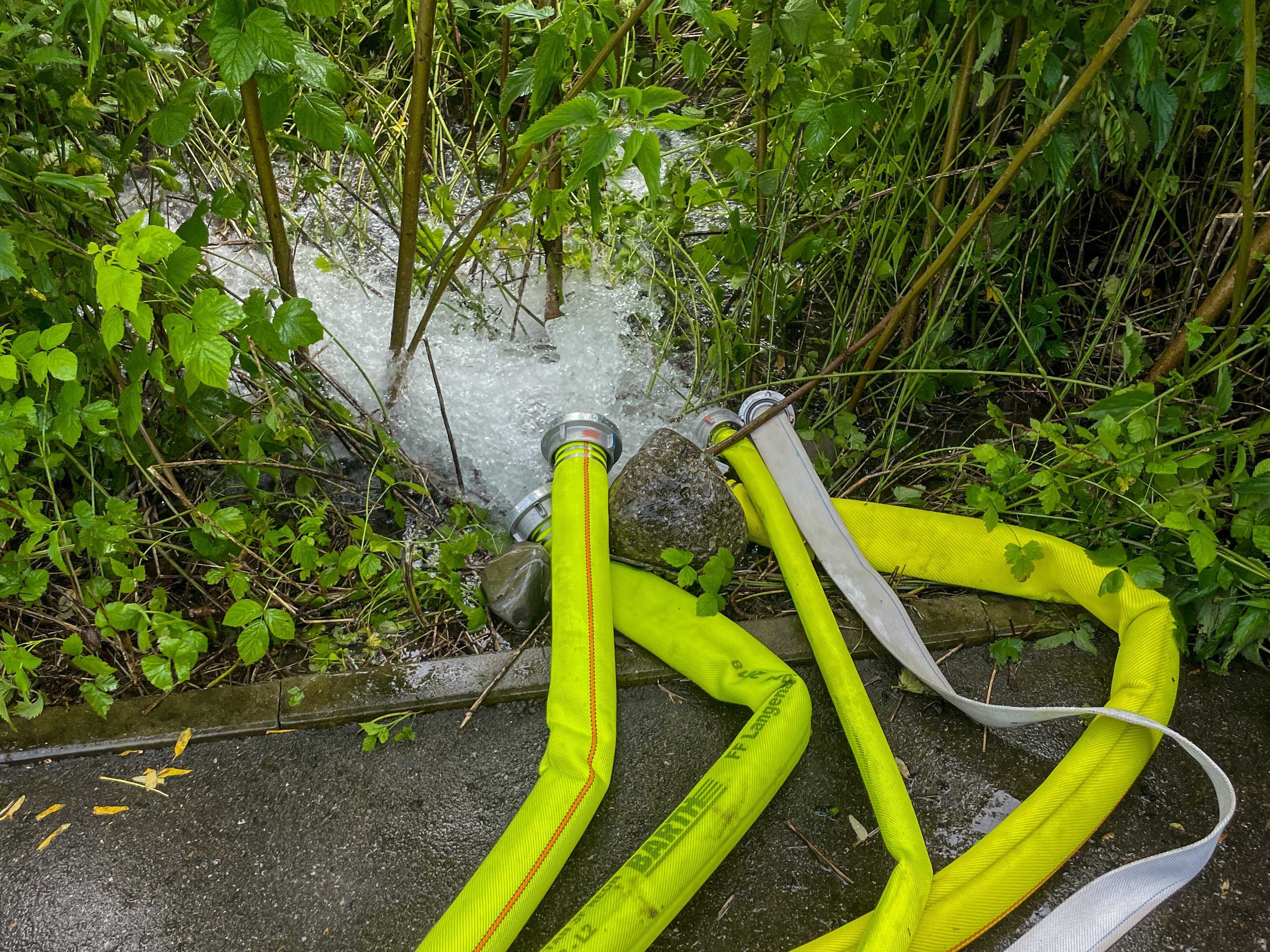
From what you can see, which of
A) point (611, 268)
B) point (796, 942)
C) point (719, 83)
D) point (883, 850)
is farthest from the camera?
point (719, 83)

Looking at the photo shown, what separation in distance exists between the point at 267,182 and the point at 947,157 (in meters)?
1.60

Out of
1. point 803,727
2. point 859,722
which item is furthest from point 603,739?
point 859,722

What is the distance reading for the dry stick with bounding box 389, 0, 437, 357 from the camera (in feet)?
5.76

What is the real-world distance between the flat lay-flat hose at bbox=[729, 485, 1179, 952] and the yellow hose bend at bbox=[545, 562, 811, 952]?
26cm

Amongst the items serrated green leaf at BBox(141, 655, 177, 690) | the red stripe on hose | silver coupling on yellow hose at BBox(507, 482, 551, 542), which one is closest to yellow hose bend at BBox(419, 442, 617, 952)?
the red stripe on hose

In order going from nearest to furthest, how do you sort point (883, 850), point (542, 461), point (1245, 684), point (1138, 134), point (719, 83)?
point (883, 850) < point (1138, 134) < point (1245, 684) < point (542, 461) < point (719, 83)

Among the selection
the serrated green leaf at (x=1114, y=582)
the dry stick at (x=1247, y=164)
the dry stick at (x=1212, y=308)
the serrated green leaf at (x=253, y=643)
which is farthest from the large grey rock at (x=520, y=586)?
the dry stick at (x=1247, y=164)

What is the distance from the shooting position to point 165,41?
1996 mm

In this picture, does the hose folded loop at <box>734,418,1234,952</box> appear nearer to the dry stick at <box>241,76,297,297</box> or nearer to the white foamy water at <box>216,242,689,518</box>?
the white foamy water at <box>216,242,689,518</box>

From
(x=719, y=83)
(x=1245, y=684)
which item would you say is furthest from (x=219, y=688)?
(x=719, y=83)

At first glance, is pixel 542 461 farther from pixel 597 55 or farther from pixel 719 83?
pixel 719 83

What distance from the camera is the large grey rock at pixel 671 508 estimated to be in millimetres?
1987

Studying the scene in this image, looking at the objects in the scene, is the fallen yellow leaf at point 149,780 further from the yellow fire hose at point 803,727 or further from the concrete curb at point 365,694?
the yellow fire hose at point 803,727

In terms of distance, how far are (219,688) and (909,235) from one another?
2.00 metres
